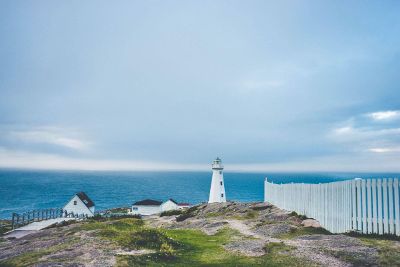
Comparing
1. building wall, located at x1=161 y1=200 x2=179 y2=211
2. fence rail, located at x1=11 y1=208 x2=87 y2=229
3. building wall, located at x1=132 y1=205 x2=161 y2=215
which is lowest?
building wall, located at x1=132 y1=205 x2=161 y2=215

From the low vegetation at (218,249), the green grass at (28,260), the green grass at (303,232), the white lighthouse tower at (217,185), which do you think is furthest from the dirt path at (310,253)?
the white lighthouse tower at (217,185)

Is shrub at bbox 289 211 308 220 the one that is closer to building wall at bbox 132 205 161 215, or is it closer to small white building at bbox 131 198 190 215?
small white building at bbox 131 198 190 215

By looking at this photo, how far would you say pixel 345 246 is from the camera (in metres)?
13.8

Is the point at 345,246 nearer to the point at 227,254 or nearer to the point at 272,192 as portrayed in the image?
the point at 227,254

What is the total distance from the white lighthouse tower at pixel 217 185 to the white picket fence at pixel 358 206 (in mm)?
38401

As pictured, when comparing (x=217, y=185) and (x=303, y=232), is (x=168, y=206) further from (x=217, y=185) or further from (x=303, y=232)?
(x=303, y=232)

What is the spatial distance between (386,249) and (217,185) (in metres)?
47.6

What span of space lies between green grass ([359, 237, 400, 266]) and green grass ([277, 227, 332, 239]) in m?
3.27

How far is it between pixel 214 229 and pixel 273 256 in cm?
899

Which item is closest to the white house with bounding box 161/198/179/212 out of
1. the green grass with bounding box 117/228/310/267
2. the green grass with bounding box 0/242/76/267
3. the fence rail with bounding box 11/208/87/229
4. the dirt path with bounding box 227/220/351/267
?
the fence rail with bounding box 11/208/87/229

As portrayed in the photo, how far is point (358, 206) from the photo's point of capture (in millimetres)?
16125

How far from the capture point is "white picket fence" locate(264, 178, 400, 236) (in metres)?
14.9

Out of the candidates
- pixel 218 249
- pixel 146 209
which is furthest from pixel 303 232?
pixel 146 209

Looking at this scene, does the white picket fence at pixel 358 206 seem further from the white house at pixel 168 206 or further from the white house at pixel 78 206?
the white house at pixel 168 206
